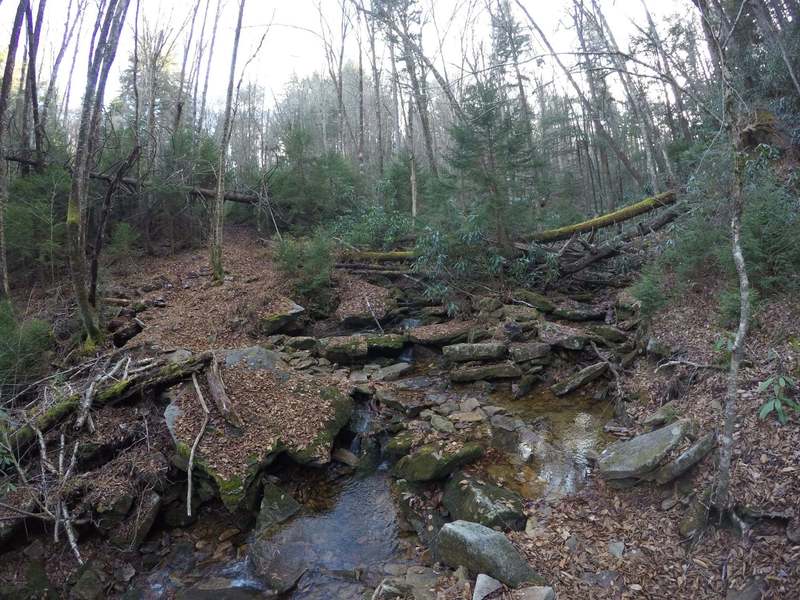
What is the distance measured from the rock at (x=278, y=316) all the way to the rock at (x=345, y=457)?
14.8 feet

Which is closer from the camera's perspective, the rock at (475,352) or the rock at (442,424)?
the rock at (442,424)

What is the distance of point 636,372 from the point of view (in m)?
6.87

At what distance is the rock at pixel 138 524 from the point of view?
16.4 ft

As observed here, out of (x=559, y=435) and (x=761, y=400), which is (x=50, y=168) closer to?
(x=559, y=435)

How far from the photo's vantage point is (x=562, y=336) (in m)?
8.27

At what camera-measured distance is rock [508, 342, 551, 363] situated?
8062mm

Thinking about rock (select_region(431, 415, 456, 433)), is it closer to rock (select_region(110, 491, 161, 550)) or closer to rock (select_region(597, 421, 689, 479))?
rock (select_region(597, 421, 689, 479))

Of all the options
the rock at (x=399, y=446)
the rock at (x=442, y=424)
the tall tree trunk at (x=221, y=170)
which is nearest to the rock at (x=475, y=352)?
the rock at (x=442, y=424)

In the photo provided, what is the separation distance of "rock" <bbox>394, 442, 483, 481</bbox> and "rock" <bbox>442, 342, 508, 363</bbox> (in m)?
2.83

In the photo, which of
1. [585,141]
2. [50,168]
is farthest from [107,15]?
[585,141]

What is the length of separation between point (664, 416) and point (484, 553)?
280 cm

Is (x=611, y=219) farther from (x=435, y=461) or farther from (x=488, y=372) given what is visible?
(x=435, y=461)

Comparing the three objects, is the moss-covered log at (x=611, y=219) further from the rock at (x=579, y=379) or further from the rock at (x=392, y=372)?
the rock at (x=392, y=372)

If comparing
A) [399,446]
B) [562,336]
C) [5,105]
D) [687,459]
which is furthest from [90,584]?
[5,105]
